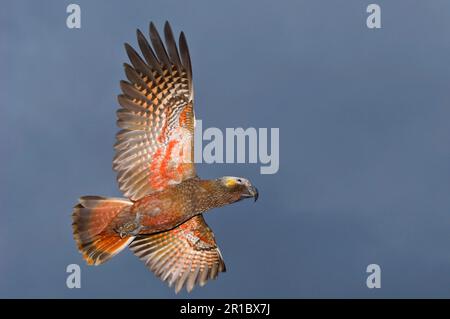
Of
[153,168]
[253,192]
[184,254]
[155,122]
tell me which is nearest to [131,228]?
[153,168]

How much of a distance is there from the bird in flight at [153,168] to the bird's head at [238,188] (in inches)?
0.6

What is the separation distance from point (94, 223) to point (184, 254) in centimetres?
197

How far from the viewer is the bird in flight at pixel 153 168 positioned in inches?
447

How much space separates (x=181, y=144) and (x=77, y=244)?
2.25 m

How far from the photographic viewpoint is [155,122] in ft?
38.7

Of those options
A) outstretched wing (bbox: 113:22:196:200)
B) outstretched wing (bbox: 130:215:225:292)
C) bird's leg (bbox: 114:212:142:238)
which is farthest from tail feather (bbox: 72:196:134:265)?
outstretched wing (bbox: 130:215:225:292)

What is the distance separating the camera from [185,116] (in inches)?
461

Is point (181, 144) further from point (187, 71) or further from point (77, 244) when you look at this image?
point (77, 244)

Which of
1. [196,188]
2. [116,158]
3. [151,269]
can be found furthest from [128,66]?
[151,269]

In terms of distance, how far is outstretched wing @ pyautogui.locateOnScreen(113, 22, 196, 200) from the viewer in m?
11.5

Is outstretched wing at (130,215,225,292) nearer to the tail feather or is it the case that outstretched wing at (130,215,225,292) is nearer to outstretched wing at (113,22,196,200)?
the tail feather

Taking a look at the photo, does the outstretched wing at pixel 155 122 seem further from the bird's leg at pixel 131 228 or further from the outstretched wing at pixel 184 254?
the outstretched wing at pixel 184 254

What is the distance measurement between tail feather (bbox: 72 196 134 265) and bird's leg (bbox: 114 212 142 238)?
12cm

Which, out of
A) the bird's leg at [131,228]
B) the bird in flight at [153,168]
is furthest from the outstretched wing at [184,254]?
the bird's leg at [131,228]
